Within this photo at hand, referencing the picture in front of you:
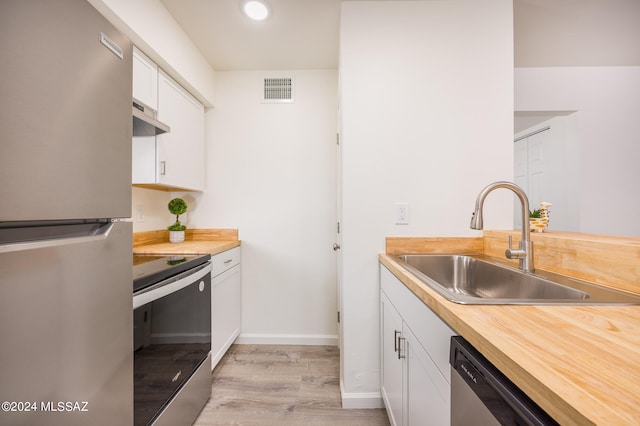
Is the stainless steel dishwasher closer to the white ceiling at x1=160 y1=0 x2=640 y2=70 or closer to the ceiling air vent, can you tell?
the white ceiling at x1=160 y1=0 x2=640 y2=70

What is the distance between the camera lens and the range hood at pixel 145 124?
4.33 ft

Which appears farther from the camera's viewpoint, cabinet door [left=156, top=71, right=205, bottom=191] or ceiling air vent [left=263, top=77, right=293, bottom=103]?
ceiling air vent [left=263, top=77, right=293, bottom=103]

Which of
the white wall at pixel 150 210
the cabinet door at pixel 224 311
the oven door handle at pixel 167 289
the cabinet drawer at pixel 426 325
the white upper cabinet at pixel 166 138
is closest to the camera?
the cabinet drawer at pixel 426 325

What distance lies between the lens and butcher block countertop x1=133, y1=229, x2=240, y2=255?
5.68ft

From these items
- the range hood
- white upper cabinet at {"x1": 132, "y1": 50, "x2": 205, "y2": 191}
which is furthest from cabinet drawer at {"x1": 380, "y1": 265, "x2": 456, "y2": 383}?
white upper cabinet at {"x1": 132, "y1": 50, "x2": 205, "y2": 191}

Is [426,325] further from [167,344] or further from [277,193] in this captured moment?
[277,193]

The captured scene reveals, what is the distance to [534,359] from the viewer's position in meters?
0.44

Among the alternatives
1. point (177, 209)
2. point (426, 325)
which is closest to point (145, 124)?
point (177, 209)

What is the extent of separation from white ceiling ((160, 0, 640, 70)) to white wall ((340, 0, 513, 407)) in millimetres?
379

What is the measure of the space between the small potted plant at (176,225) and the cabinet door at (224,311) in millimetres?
510

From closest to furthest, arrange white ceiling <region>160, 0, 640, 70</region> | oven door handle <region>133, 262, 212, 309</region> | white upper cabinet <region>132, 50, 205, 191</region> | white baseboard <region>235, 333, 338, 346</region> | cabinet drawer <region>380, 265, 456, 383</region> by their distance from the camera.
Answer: cabinet drawer <region>380, 265, 456, 383</region> < oven door handle <region>133, 262, 212, 309</region> < white upper cabinet <region>132, 50, 205, 191</region> < white ceiling <region>160, 0, 640, 70</region> < white baseboard <region>235, 333, 338, 346</region>

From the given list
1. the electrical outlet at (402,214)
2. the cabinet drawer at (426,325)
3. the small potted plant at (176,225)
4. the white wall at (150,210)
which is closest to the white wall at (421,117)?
the electrical outlet at (402,214)

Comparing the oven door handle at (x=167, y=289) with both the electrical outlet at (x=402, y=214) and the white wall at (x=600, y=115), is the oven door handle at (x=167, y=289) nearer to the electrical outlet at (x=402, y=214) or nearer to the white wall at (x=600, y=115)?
the electrical outlet at (x=402, y=214)

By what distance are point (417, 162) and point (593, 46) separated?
1959 millimetres
